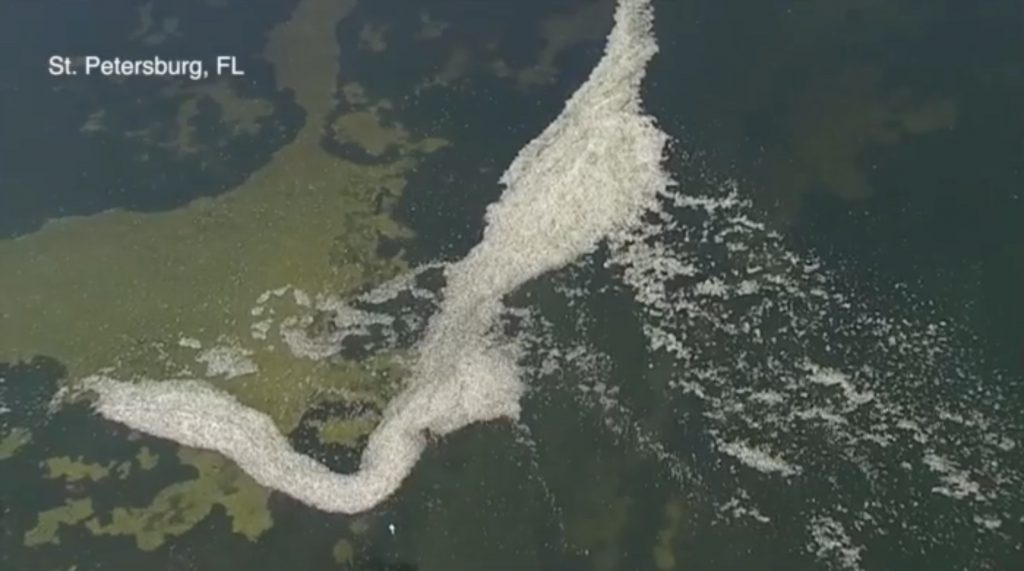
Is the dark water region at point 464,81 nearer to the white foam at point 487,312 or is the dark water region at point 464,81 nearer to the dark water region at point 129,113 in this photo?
the white foam at point 487,312

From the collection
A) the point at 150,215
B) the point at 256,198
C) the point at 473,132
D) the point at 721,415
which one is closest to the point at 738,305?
the point at 721,415

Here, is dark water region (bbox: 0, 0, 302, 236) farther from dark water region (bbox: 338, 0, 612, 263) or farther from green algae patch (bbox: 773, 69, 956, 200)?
green algae patch (bbox: 773, 69, 956, 200)

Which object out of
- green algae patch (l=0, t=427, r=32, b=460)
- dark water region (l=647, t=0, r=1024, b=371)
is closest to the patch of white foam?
dark water region (l=647, t=0, r=1024, b=371)

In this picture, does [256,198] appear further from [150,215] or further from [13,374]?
[13,374]

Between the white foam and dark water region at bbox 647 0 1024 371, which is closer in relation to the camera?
the white foam

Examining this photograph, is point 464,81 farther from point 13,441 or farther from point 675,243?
point 13,441

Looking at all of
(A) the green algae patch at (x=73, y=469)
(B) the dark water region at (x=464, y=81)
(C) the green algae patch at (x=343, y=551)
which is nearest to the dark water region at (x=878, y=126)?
(B) the dark water region at (x=464, y=81)
